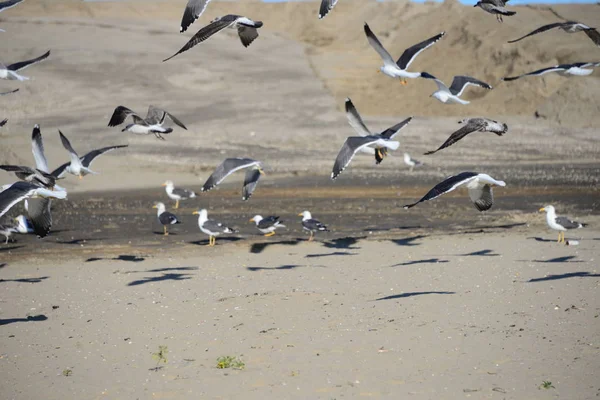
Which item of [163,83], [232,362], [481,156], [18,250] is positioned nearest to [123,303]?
[232,362]

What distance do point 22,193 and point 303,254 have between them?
17.5 feet

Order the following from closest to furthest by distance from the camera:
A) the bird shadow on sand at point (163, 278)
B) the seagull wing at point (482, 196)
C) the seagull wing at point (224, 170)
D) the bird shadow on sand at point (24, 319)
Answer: the bird shadow on sand at point (24, 319)
the seagull wing at point (482, 196)
the bird shadow on sand at point (163, 278)
the seagull wing at point (224, 170)

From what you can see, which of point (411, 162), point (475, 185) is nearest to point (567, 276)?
point (475, 185)

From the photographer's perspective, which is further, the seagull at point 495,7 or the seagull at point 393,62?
the seagull at point 393,62

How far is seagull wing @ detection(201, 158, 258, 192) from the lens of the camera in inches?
561

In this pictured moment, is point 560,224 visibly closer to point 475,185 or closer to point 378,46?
point 475,185

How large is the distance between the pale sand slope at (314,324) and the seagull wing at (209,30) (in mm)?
3123

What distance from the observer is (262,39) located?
5328 centimetres

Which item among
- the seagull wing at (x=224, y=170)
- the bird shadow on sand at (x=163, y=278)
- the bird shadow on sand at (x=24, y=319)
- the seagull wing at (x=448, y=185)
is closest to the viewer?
the seagull wing at (x=448, y=185)

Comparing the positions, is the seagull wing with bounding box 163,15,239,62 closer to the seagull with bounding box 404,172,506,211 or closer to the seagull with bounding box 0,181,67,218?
the seagull with bounding box 0,181,67,218

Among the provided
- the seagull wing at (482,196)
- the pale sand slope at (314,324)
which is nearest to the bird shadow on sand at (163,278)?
the pale sand slope at (314,324)

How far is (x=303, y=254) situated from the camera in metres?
14.9

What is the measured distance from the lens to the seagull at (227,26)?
11.1 metres

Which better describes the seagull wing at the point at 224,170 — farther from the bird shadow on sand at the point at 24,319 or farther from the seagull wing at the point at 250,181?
the bird shadow on sand at the point at 24,319
